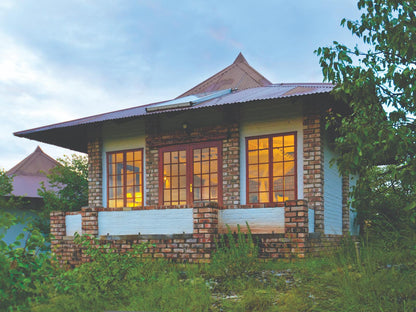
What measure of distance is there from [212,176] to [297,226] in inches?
129

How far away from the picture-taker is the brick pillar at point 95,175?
38.9 feet

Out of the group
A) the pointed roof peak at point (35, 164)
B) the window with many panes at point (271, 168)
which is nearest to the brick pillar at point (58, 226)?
the window with many panes at point (271, 168)

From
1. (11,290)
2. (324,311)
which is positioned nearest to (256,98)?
(324,311)

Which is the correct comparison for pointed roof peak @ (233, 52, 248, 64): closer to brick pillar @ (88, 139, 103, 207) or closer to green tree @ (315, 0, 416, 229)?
brick pillar @ (88, 139, 103, 207)

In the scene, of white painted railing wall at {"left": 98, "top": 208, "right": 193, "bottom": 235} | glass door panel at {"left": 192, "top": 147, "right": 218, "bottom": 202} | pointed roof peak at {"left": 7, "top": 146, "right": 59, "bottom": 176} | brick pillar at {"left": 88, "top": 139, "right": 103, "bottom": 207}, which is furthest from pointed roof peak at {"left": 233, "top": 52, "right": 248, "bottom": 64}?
pointed roof peak at {"left": 7, "top": 146, "right": 59, "bottom": 176}

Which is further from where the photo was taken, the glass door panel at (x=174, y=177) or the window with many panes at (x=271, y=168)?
the glass door panel at (x=174, y=177)

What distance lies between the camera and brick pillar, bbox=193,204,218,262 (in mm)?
7863

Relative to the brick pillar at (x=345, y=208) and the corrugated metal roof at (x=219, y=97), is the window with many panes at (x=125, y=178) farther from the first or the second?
the brick pillar at (x=345, y=208)

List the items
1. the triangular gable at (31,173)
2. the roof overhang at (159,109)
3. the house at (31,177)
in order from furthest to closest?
the triangular gable at (31,173) → the house at (31,177) → the roof overhang at (159,109)

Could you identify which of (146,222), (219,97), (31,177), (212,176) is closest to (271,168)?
(212,176)

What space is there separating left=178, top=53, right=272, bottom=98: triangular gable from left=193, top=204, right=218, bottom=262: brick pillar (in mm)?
6022

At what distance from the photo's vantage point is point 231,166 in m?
10.2

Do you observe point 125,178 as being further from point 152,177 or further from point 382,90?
point 382,90

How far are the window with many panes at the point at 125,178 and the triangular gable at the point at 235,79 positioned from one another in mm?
3292
